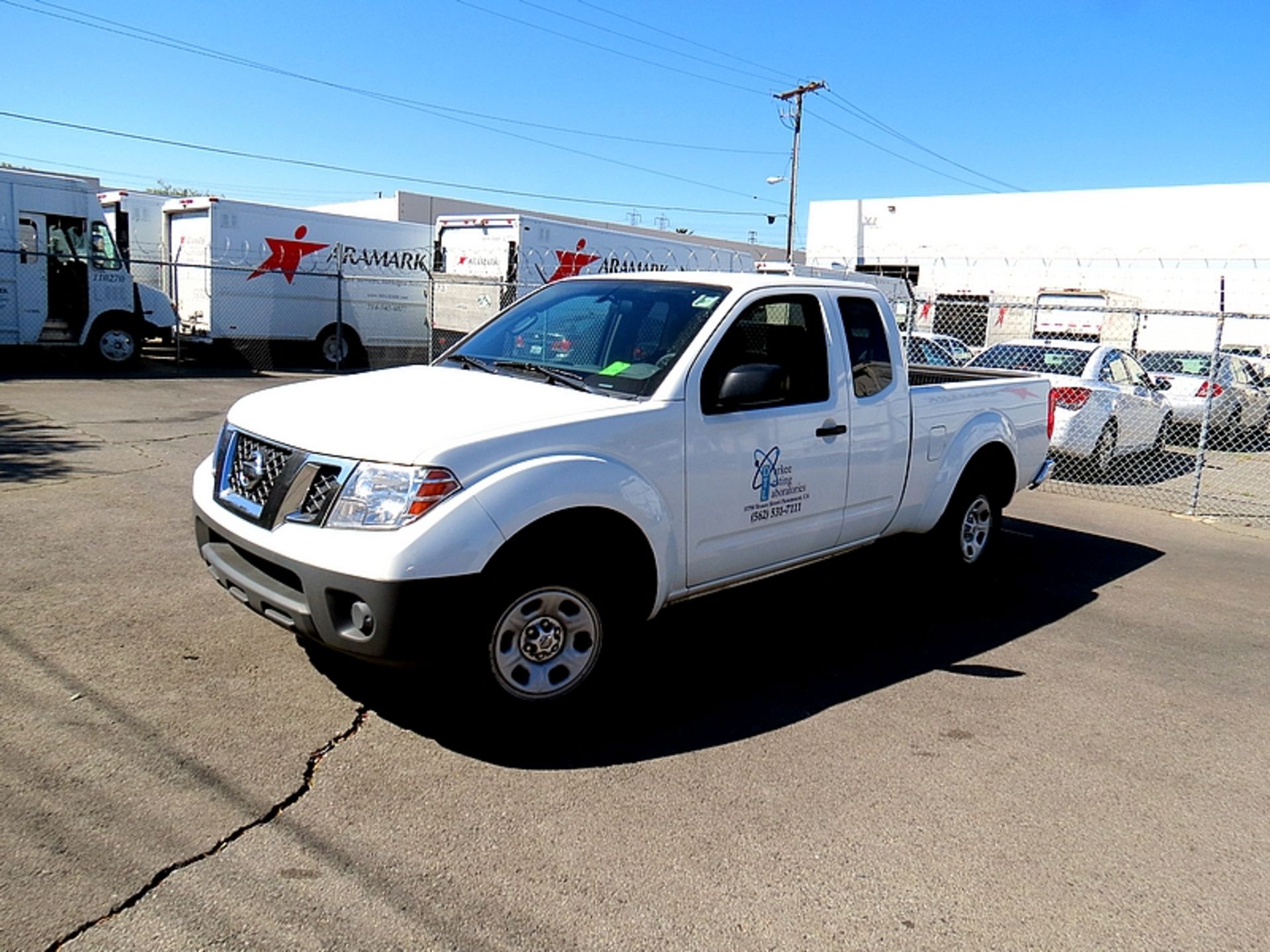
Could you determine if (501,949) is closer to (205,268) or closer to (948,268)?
(205,268)

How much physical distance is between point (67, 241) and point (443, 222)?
258 inches

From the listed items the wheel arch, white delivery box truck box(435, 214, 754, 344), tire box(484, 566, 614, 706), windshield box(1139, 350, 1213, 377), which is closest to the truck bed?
the wheel arch

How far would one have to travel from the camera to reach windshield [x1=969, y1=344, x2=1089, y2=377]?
39.2 feet

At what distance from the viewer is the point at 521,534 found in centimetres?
376

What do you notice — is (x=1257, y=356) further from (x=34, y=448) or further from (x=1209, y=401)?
(x=34, y=448)

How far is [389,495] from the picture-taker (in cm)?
360

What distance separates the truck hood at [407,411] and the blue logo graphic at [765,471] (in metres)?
0.82

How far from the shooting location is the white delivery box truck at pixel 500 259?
17844mm

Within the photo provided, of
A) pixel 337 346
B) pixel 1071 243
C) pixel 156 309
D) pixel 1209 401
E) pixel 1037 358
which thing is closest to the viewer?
pixel 1209 401

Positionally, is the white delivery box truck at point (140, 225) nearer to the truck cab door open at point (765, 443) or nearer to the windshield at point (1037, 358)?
the windshield at point (1037, 358)

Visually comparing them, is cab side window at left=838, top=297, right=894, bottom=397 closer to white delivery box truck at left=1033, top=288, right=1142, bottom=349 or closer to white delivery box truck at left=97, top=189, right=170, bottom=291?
white delivery box truck at left=97, top=189, right=170, bottom=291

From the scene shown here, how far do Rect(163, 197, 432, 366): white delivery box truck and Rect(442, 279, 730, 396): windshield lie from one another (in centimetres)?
1304

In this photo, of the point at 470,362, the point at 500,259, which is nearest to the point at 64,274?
the point at 500,259

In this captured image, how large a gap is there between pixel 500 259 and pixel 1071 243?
2575cm
